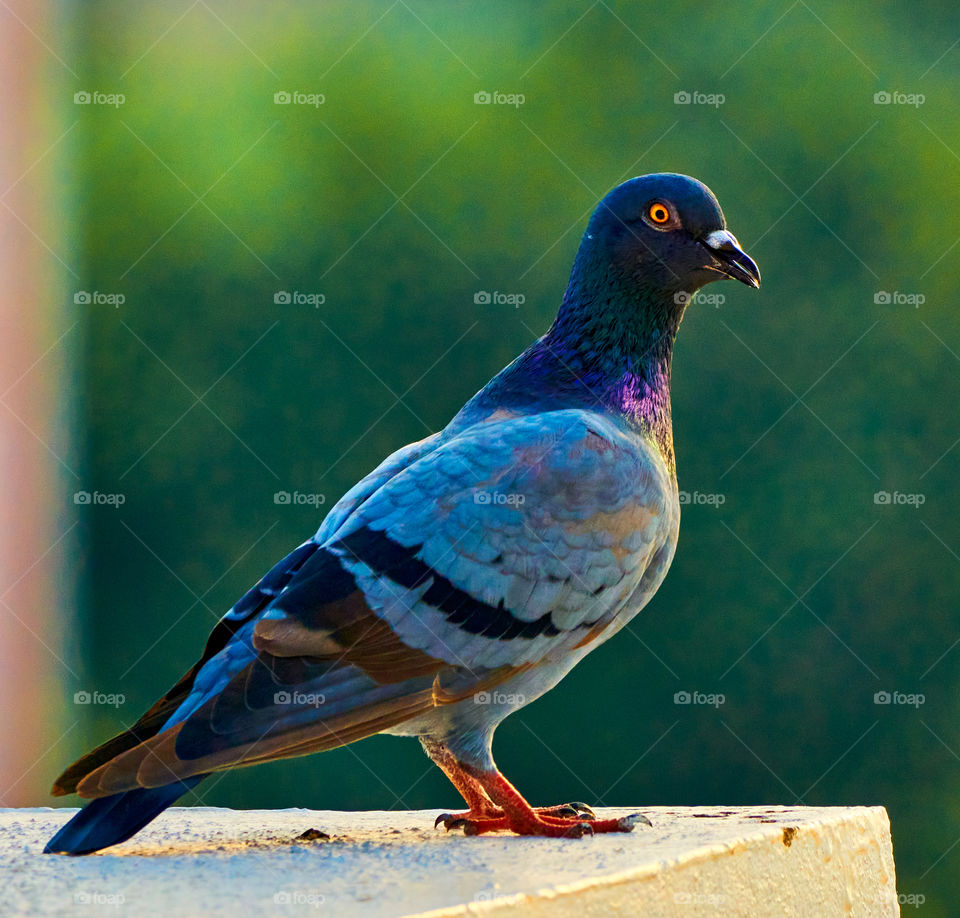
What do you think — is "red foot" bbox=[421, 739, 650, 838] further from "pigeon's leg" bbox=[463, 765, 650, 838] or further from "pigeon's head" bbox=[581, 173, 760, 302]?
"pigeon's head" bbox=[581, 173, 760, 302]

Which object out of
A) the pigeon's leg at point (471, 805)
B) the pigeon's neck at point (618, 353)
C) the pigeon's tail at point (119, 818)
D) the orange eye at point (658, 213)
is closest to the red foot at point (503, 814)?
the pigeon's leg at point (471, 805)

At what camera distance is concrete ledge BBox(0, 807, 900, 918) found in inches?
88.0

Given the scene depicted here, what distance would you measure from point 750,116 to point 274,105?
253 cm

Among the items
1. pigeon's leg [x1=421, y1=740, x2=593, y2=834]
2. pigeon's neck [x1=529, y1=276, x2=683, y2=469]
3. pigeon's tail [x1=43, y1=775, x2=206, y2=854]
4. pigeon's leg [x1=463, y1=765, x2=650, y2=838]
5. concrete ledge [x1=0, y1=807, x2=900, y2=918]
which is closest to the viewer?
concrete ledge [x1=0, y1=807, x2=900, y2=918]

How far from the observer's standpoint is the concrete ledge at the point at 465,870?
2234 mm

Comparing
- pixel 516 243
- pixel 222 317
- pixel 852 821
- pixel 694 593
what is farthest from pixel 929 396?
pixel 222 317

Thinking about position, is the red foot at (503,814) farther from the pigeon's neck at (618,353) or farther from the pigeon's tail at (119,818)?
the pigeon's neck at (618,353)

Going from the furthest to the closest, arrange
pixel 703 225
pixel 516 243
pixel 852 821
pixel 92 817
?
pixel 516 243 < pixel 703 225 < pixel 852 821 < pixel 92 817

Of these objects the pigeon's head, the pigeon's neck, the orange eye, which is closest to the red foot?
the pigeon's neck

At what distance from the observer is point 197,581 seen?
6.03 metres

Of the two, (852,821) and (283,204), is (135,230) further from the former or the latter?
(852,821)

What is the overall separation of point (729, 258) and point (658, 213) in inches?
9.6

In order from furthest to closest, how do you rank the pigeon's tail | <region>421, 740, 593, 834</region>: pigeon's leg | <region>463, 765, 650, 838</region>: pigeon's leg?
<region>421, 740, 593, 834</region>: pigeon's leg → <region>463, 765, 650, 838</region>: pigeon's leg → the pigeon's tail

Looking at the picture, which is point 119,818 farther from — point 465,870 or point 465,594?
point 465,594
